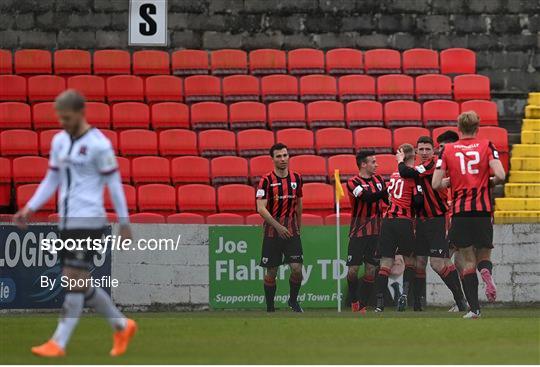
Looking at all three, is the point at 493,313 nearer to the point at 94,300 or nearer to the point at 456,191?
the point at 456,191

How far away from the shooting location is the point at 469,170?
12.0m

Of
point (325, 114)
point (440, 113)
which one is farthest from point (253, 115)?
point (440, 113)

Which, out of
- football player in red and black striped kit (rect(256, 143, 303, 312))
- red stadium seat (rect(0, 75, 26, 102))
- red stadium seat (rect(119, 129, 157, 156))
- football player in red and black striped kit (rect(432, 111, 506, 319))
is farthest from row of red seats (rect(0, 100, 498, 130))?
football player in red and black striped kit (rect(432, 111, 506, 319))

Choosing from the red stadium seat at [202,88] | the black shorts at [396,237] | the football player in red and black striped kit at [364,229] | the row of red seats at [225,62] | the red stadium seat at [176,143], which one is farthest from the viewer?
the row of red seats at [225,62]

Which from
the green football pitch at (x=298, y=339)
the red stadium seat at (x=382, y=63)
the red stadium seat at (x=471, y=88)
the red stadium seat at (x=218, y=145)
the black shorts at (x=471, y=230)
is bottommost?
the green football pitch at (x=298, y=339)

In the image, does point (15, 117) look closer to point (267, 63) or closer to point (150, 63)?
point (150, 63)

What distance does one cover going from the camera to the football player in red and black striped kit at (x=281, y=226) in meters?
14.4

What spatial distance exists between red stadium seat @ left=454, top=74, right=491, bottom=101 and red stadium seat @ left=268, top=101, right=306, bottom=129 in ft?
8.76

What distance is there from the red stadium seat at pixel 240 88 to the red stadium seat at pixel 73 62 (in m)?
2.41

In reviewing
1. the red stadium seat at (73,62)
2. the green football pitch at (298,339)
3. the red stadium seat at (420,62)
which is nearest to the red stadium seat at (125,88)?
the red stadium seat at (73,62)

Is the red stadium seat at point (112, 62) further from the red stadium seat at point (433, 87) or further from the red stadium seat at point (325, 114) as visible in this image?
the red stadium seat at point (433, 87)

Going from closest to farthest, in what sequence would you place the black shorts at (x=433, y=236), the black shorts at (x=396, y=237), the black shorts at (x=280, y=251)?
1. the black shorts at (x=433, y=236)
2. the black shorts at (x=396, y=237)
3. the black shorts at (x=280, y=251)

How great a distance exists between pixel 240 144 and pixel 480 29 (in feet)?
17.3

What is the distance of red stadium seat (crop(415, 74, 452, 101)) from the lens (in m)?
20.2
